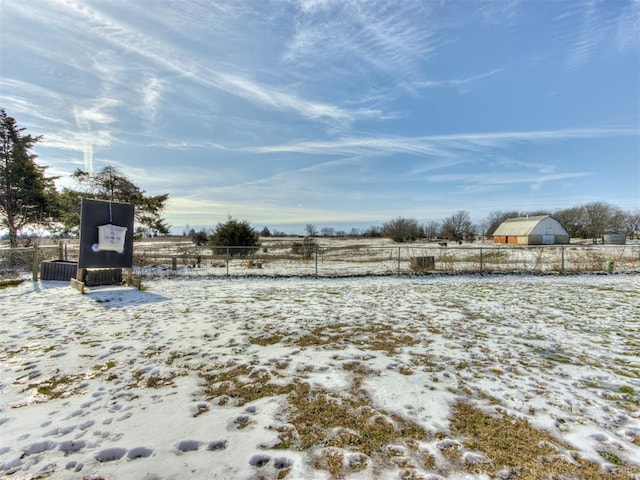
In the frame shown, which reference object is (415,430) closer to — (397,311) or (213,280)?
(397,311)

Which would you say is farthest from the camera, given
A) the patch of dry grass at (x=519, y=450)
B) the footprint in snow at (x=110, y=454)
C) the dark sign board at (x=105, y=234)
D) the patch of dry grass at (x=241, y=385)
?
the dark sign board at (x=105, y=234)

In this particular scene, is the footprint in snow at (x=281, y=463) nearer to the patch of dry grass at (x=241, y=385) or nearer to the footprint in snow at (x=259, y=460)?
the footprint in snow at (x=259, y=460)

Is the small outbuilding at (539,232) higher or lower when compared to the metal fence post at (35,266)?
higher

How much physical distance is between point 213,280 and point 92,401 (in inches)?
337

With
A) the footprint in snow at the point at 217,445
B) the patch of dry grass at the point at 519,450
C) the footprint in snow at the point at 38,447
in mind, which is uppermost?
the footprint in snow at the point at 38,447

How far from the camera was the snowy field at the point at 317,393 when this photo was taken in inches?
89.0

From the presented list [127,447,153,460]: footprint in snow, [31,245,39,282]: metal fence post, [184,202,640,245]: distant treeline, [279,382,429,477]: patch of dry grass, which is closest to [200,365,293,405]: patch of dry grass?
[279,382,429,477]: patch of dry grass

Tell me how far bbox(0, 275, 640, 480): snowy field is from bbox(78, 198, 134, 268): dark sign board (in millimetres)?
2677

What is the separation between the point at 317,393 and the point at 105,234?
366 inches

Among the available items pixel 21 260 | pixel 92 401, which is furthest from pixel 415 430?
pixel 21 260

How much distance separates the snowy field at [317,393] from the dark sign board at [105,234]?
2677mm

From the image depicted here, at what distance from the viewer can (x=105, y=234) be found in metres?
9.27

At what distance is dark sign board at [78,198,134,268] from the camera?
9055 millimetres

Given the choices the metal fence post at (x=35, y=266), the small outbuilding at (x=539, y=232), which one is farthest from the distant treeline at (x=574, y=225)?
the metal fence post at (x=35, y=266)
